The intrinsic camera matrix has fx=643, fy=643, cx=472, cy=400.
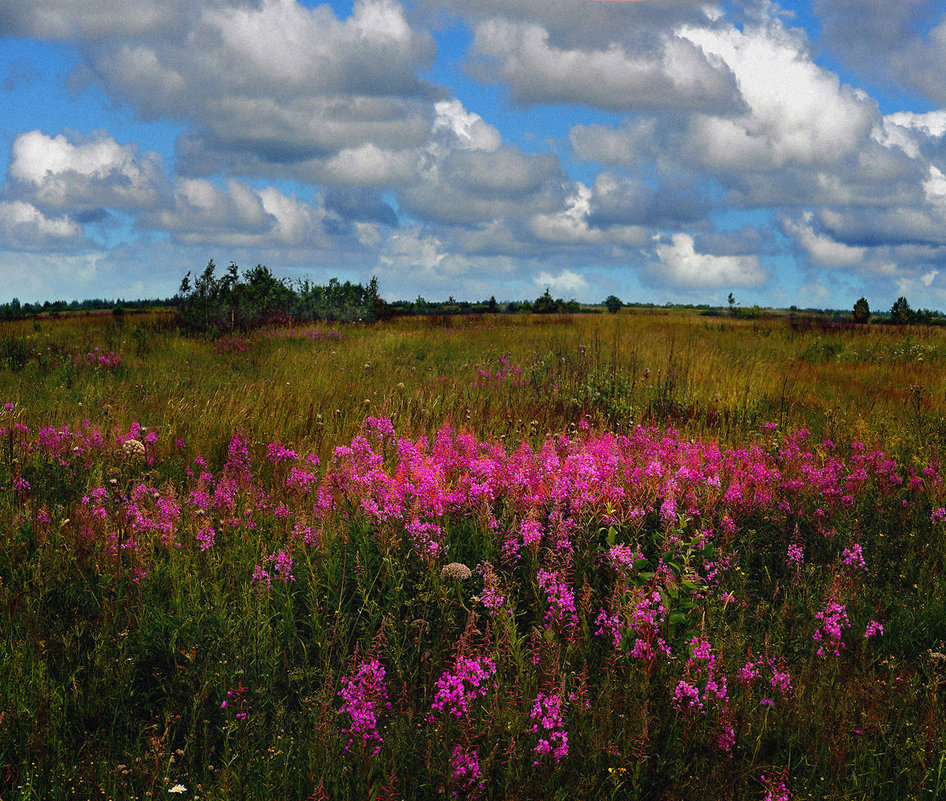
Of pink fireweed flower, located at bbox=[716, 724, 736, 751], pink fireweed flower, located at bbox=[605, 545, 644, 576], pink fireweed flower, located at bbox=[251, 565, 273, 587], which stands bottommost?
pink fireweed flower, located at bbox=[716, 724, 736, 751]

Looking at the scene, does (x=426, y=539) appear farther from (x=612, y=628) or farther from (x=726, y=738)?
(x=726, y=738)

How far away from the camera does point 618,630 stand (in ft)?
8.94

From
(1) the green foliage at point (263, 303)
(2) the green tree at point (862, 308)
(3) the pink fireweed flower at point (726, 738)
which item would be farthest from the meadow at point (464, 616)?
(2) the green tree at point (862, 308)

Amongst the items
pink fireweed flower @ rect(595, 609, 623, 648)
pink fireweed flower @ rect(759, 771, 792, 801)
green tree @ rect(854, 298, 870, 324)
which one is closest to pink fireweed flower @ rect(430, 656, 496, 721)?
pink fireweed flower @ rect(595, 609, 623, 648)

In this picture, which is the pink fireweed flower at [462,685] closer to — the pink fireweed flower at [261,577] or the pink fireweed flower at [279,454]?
the pink fireweed flower at [261,577]

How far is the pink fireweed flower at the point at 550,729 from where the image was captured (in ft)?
6.77

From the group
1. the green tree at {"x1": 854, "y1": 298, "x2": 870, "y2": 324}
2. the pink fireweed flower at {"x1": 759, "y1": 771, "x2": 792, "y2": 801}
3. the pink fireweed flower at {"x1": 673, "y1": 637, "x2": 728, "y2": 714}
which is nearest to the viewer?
the pink fireweed flower at {"x1": 759, "y1": 771, "x2": 792, "y2": 801}

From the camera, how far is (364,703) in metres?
2.23

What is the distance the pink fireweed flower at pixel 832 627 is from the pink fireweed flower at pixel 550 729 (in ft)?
4.63

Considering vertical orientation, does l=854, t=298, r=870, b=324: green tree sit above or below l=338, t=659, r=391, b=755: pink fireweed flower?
above

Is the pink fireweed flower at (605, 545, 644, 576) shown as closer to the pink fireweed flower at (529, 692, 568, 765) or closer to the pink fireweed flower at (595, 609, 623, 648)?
the pink fireweed flower at (595, 609, 623, 648)

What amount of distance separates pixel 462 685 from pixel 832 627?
178 cm

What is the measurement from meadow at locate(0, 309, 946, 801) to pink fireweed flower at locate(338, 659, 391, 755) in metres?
0.02

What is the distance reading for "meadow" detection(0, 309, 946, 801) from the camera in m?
2.21
